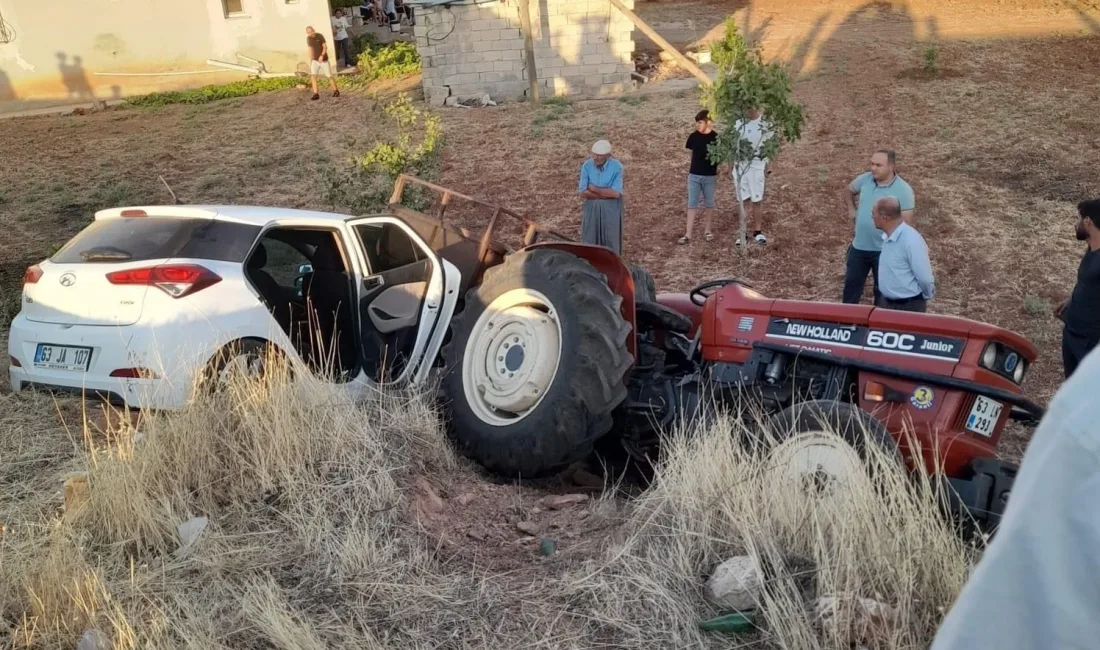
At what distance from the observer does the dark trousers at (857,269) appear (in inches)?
307

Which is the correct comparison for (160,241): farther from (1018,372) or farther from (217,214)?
(1018,372)

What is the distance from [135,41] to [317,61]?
14.9ft

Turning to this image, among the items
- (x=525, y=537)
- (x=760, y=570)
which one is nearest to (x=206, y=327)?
(x=525, y=537)

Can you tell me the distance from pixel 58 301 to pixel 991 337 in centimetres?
527

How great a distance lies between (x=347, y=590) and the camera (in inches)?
146

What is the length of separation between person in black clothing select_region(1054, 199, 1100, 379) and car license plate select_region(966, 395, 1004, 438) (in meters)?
1.57

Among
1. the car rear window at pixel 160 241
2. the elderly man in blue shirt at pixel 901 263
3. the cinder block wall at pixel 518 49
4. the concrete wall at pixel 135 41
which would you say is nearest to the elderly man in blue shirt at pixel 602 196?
the elderly man in blue shirt at pixel 901 263

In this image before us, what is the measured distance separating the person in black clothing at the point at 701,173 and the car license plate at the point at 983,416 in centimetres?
640

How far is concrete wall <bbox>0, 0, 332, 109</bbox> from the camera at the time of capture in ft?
68.8

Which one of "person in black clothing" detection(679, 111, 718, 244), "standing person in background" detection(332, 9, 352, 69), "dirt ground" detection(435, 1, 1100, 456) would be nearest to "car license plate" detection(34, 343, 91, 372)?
"dirt ground" detection(435, 1, 1100, 456)

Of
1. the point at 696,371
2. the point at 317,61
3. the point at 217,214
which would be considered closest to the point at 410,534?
A: the point at 696,371

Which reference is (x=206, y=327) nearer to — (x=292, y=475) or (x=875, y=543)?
(x=292, y=475)

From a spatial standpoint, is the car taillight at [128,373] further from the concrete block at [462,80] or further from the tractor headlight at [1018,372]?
the concrete block at [462,80]

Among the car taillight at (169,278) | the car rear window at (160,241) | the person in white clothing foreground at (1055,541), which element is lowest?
the car taillight at (169,278)
